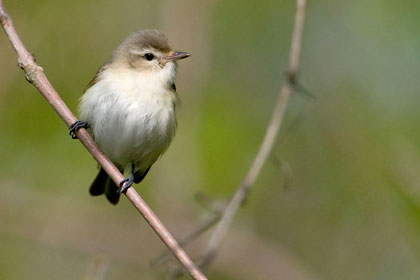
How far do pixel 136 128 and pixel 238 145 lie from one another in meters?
1.81

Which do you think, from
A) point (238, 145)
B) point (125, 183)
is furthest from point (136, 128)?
point (238, 145)

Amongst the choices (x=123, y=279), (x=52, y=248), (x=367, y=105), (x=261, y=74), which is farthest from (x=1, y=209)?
(x=367, y=105)

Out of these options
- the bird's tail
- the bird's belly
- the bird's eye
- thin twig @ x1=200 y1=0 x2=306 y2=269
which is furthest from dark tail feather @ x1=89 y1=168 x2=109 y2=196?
thin twig @ x1=200 y1=0 x2=306 y2=269

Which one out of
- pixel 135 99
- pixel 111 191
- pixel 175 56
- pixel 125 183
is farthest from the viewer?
pixel 111 191

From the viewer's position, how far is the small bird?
16.9 ft

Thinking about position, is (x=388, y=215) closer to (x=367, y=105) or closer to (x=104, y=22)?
(x=367, y=105)

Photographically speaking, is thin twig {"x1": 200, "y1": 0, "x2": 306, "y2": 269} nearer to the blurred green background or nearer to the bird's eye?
the bird's eye

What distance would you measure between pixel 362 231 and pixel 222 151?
1.65m

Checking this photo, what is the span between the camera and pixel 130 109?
5.16m

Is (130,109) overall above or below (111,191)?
above

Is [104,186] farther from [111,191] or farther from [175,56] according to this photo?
[175,56]

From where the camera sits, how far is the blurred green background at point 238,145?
6469mm

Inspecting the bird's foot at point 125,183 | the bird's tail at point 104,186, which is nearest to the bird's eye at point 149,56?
the bird's foot at point 125,183

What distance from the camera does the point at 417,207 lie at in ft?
18.6
